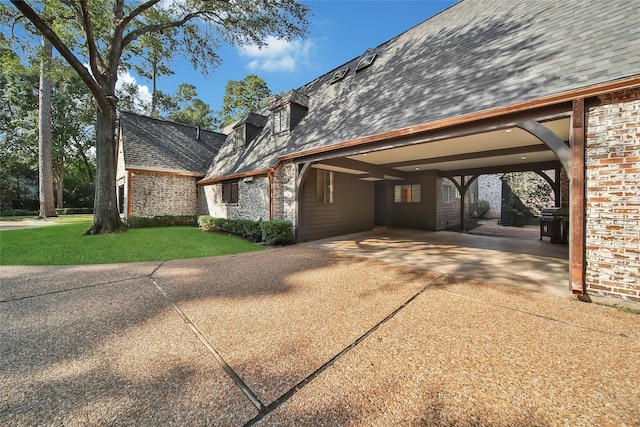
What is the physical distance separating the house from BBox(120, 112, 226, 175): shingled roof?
74 centimetres

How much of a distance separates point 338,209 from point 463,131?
20.4 ft

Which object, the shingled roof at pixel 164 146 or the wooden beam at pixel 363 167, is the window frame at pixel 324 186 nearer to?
the wooden beam at pixel 363 167

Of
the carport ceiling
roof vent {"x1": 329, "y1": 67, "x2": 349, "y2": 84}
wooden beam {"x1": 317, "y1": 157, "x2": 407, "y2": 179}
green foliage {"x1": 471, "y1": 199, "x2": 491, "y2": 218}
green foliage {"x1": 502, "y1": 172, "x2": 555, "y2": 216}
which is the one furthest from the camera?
green foliage {"x1": 471, "y1": 199, "x2": 491, "y2": 218}

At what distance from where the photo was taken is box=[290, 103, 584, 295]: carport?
138 inches

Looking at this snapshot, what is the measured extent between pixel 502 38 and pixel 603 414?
7418 millimetres

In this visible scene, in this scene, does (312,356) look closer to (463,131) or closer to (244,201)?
(463,131)

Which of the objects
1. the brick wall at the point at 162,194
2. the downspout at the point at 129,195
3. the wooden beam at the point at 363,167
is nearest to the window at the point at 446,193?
the wooden beam at the point at 363,167

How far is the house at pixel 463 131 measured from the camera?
3.33 metres

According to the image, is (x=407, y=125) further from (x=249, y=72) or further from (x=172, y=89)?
(x=172, y=89)

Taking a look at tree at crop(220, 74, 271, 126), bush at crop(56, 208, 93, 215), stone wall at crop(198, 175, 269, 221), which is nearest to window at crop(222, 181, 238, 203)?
stone wall at crop(198, 175, 269, 221)

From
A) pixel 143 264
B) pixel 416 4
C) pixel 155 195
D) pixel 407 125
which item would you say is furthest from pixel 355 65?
pixel 155 195

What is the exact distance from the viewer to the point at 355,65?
1045 centimetres

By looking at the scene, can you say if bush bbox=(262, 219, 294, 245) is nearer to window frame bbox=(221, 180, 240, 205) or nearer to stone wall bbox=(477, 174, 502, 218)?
window frame bbox=(221, 180, 240, 205)

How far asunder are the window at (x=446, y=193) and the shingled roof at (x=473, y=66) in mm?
6617
